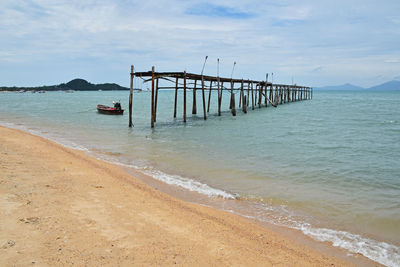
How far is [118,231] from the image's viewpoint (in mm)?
4258

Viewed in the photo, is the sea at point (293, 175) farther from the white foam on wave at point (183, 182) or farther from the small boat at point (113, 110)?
the small boat at point (113, 110)

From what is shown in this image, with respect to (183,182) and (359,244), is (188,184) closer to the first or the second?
(183,182)

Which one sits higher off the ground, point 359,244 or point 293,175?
point 293,175

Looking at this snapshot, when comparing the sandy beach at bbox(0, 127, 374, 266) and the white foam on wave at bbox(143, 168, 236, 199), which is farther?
the white foam on wave at bbox(143, 168, 236, 199)

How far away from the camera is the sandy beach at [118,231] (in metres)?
3.60

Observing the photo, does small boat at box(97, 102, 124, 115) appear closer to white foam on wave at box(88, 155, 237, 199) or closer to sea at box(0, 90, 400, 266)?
sea at box(0, 90, 400, 266)

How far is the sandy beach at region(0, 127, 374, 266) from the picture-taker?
360cm

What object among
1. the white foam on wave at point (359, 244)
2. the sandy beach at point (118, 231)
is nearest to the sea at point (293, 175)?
the white foam on wave at point (359, 244)

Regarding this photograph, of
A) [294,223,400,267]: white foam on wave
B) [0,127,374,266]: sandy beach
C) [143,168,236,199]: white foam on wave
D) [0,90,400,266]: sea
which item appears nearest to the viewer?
[0,127,374,266]: sandy beach

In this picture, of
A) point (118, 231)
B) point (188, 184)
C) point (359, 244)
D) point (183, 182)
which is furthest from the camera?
point (183, 182)

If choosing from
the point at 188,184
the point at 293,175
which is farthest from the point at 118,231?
the point at 293,175

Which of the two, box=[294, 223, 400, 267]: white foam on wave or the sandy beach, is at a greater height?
the sandy beach

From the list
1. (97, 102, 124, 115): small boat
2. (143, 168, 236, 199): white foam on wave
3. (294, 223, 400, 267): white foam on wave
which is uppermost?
(97, 102, 124, 115): small boat

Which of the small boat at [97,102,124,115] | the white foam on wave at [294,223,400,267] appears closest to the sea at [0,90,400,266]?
the white foam on wave at [294,223,400,267]
